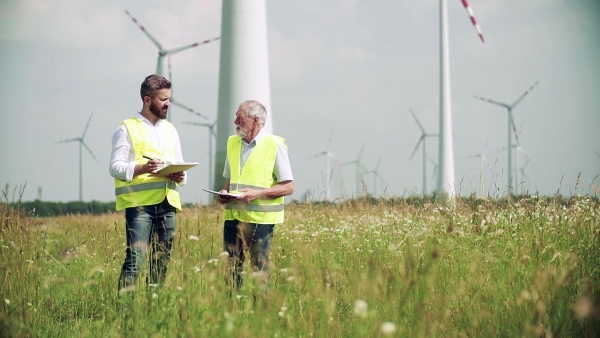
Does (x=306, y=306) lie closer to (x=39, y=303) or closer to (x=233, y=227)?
(x=233, y=227)

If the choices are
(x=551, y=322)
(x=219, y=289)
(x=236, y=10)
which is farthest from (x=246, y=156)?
(x=236, y=10)

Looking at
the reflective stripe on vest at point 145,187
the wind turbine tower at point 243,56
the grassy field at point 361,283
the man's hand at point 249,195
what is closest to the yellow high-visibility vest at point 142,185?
the reflective stripe on vest at point 145,187

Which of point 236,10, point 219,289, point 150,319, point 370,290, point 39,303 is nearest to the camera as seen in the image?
point 370,290

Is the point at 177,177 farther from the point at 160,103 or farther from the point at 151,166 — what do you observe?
the point at 160,103

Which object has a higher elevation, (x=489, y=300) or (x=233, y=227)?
(x=233, y=227)

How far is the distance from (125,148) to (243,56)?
1219 cm

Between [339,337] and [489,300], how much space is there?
144 cm

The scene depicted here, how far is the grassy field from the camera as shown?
4918 mm

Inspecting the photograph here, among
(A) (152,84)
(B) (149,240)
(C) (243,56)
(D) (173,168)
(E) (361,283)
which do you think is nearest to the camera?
(E) (361,283)

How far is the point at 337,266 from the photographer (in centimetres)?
841

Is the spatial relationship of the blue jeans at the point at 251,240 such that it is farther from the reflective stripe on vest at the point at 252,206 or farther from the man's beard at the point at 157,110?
the man's beard at the point at 157,110

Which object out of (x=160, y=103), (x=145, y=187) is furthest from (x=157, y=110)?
(x=145, y=187)

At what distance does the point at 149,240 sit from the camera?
700 centimetres

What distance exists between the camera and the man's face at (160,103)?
6.87 m
